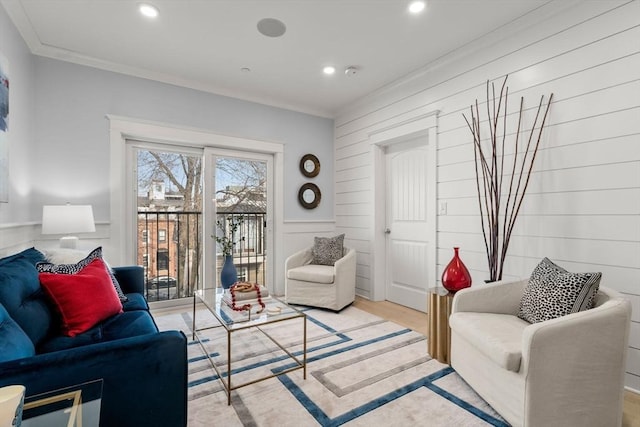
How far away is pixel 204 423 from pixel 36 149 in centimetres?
285

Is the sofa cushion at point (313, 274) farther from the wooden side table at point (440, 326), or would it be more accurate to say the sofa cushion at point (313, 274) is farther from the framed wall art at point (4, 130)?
the framed wall art at point (4, 130)

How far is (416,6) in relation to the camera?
2285 mm

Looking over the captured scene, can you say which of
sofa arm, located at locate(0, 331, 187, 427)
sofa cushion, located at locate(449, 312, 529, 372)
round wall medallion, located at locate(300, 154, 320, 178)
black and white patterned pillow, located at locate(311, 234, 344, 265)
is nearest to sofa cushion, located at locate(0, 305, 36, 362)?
sofa arm, located at locate(0, 331, 187, 427)

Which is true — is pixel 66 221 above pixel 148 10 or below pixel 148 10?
below

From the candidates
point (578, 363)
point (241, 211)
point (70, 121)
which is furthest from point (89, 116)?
point (578, 363)

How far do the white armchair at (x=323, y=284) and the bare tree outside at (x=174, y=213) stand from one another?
113 cm

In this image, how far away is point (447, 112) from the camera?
3064 millimetres

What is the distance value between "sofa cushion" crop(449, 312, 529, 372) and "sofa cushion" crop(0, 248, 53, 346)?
221cm

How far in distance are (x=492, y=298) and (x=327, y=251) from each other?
2.09 metres

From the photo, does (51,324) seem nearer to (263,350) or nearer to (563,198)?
(263,350)

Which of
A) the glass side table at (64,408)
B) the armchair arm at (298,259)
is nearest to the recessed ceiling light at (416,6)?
the armchair arm at (298,259)

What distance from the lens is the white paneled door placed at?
136 inches

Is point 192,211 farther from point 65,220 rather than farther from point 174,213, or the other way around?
point 65,220

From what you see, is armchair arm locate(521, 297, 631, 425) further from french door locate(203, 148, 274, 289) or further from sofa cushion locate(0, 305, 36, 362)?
french door locate(203, 148, 274, 289)
